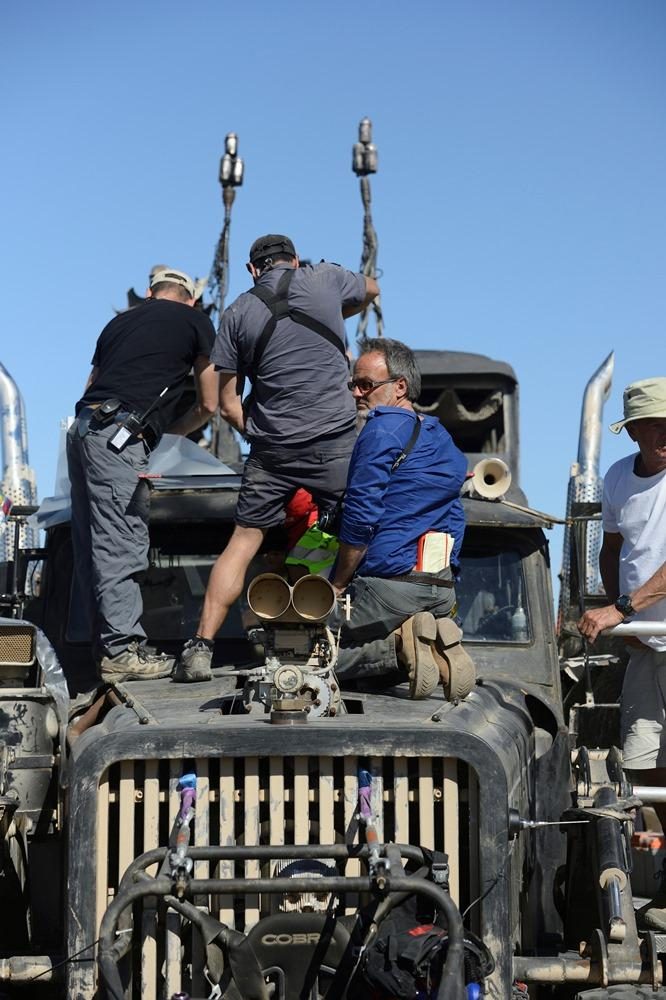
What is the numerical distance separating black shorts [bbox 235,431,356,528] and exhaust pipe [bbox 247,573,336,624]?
3.22ft

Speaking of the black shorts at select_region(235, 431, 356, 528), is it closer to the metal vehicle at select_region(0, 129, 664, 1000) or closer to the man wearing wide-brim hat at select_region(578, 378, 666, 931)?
the metal vehicle at select_region(0, 129, 664, 1000)

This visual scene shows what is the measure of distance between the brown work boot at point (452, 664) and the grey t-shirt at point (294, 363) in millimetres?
1154

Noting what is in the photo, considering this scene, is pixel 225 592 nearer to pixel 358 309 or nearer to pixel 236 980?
pixel 358 309

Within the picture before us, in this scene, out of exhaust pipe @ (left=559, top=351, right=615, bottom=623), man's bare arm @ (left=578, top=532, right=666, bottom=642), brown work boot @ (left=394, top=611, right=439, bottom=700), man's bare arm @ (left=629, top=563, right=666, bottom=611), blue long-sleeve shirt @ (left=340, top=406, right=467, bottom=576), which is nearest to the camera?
brown work boot @ (left=394, top=611, right=439, bottom=700)

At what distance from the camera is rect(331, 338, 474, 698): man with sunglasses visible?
488 cm

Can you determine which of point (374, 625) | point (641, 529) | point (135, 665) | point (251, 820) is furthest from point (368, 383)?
point (251, 820)

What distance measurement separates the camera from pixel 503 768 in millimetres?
4023

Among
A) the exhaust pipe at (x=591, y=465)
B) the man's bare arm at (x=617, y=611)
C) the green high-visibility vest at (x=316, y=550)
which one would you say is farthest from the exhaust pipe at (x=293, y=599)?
the exhaust pipe at (x=591, y=465)

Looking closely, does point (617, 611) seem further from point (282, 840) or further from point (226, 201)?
point (226, 201)

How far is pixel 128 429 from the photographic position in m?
5.86

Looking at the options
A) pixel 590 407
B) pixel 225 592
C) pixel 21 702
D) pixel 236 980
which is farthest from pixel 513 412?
pixel 236 980

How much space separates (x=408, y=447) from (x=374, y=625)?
0.67 metres

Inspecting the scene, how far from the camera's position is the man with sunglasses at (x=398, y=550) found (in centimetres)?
488

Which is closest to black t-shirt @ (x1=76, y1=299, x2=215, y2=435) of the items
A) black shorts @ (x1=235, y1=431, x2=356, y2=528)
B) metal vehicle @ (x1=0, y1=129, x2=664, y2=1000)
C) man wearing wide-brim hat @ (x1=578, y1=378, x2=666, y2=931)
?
black shorts @ (x1=235, y1=431, x2=356, y2=528)
